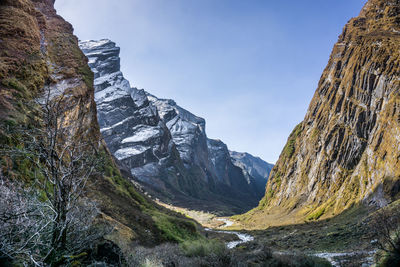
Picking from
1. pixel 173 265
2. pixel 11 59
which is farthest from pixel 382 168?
pixel 11 59

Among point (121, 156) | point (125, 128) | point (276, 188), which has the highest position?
point (125, 128)

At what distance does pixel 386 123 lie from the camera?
4862 cm

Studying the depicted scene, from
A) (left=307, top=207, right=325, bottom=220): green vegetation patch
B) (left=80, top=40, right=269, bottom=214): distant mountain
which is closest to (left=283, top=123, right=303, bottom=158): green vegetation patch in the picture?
(left=307, top=207, right=325, bottom=220): green vegetation patch

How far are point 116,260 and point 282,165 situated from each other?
105 metres

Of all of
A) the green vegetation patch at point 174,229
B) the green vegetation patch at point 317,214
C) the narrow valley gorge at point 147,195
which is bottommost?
the green vegetation patch at point 317,214

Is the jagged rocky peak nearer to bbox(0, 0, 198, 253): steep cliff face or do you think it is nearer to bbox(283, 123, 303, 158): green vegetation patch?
bbox(283, 123, 303, 158): green vegetation patch

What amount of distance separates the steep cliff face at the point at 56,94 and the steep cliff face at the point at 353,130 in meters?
38.5

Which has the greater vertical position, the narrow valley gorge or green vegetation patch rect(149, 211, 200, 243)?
the narrow valley gorge

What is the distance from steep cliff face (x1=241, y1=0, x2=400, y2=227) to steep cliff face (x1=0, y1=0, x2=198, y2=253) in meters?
38.5

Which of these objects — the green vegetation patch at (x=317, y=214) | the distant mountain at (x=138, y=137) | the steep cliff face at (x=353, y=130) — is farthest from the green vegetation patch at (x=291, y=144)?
the distant mountain at (x=138, y=137)

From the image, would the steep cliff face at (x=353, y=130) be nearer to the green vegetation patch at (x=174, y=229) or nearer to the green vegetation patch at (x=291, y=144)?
the green vegetation patch at (x=291, y=144)

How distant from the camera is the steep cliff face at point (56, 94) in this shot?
19.7m

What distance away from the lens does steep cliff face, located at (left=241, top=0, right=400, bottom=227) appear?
46.6 m

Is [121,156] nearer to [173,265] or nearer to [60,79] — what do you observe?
[60,79]
